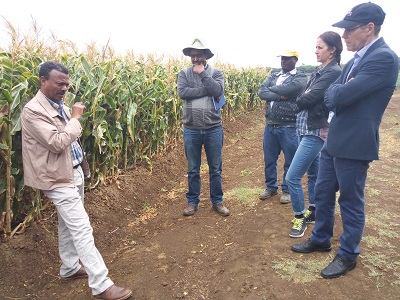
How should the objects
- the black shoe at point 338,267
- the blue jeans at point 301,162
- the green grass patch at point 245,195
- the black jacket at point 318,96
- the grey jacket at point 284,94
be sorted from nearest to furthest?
1. the black shoe at point 338,267
2. the black jacket at point 318,96
3. the blue jeans at point 301,162
4. the grey jacket at point 284,94
5. the green grass patch at point 245,195

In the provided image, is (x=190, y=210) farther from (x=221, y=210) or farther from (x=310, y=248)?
(x=310, y=248)

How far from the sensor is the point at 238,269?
114 inches

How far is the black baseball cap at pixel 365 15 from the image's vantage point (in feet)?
8.11

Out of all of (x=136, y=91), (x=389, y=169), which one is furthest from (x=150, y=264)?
(x=389, y=169)

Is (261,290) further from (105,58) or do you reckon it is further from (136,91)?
(105,58)

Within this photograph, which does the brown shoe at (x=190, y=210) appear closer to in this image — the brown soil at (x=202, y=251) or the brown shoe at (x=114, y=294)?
the brown soil at (x=202, y=251)

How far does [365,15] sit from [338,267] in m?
2.02

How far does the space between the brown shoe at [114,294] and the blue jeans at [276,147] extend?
2.56 m

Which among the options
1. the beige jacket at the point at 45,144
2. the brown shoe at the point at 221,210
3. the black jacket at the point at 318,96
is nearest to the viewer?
the beige jacket at the point at 45,144

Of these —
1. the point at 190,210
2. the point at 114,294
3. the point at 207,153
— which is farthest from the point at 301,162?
the point at 114,294

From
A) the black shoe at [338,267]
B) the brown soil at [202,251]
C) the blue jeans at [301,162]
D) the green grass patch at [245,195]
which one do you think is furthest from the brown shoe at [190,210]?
the black shoe at [338,267]

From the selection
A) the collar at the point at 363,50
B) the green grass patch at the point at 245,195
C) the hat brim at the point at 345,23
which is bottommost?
the green grass patch at the point at 245,195

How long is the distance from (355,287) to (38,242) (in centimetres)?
302

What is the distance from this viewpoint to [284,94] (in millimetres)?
4031
